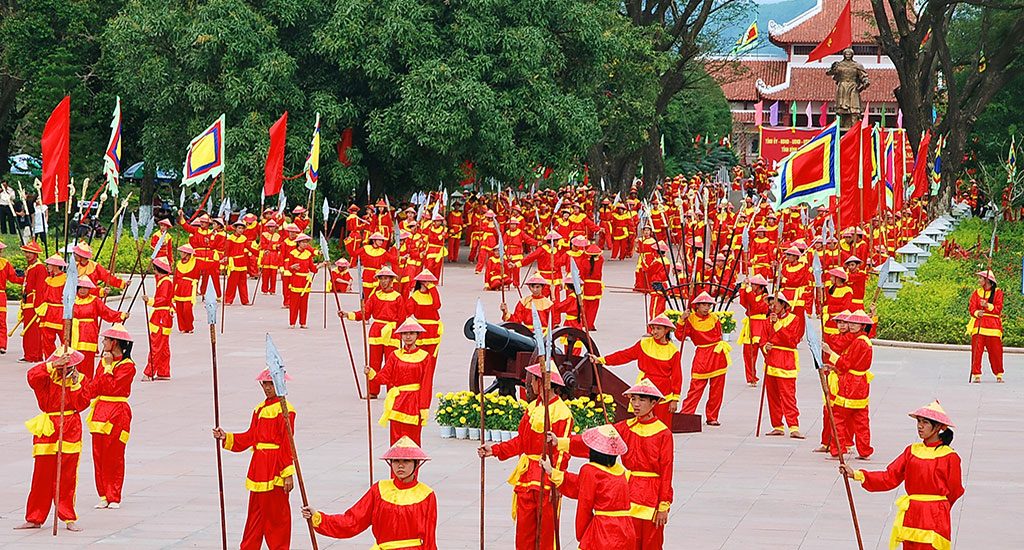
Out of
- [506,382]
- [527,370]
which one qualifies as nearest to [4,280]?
[506,382]

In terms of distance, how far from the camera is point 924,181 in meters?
43.4

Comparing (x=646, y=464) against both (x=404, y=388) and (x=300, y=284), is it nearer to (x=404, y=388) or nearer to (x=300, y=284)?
(x=404, y=388)

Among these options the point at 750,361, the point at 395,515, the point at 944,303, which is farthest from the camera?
the point at 944,303

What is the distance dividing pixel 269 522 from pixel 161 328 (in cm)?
855

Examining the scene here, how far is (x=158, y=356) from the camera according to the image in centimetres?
1861

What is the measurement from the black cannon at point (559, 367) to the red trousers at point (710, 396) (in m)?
0.34

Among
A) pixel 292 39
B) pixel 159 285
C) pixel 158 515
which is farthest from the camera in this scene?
pixel 292 39

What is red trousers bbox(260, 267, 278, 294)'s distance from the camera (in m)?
29.3

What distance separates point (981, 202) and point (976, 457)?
4250 cm

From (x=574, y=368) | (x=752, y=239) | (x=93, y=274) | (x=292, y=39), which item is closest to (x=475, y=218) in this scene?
(x=292, y=39)

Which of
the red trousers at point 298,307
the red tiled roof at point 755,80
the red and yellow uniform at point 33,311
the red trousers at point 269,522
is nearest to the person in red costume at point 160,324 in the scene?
the red and yellow uniform at point 33,311

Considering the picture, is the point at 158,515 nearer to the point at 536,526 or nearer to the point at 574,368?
the point at 536,526

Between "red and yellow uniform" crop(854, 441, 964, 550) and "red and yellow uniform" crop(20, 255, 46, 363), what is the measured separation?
40.5 ft

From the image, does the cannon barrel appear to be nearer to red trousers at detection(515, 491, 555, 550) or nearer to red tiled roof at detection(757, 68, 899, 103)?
red trousers at detection(515, 491, 555, 550)
